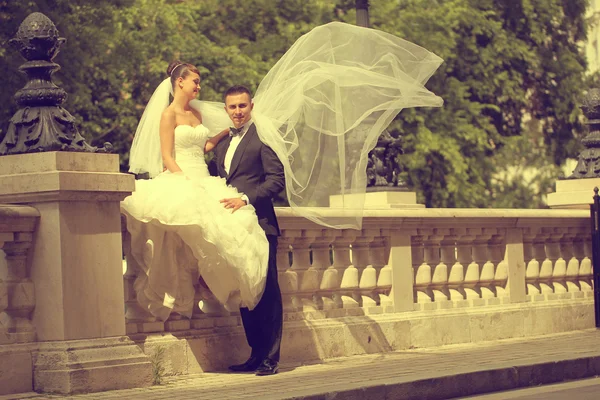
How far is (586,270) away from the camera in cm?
1750

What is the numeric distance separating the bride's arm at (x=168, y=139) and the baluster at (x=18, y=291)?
1.44 meters

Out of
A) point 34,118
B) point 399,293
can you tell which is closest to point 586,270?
point 399,293

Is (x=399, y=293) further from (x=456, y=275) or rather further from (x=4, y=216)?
(x=4, y=216)

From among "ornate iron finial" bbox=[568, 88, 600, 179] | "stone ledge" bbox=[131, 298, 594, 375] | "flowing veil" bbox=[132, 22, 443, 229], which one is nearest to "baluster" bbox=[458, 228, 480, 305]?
"stone ledge" bbox=[131, 298, 594, 375]

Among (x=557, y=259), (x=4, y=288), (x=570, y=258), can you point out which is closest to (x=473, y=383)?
(x=4, y=288)

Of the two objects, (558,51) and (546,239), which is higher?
(558,51)

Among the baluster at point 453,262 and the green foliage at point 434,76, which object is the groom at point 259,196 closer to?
the baluster at point 453,262

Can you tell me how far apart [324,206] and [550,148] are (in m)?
34.1

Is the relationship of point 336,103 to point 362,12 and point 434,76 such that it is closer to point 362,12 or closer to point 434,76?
point 362,12

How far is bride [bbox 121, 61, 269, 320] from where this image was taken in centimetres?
1120

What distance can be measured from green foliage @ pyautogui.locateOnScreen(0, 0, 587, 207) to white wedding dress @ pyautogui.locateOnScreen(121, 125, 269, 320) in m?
18.2

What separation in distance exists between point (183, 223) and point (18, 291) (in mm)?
1343

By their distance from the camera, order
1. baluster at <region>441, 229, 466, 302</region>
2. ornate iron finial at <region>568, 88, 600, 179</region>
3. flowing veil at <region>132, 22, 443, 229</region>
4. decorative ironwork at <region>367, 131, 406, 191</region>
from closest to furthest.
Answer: flowing veil at <region>132, 22, 443, 229</region> < baluster at <region>441, 229, 466, 302</region> < decorative ironwork at <region>367, 131, 406, 191</region> < ornate iron finial at <region>568, 88, 600, 179</region>

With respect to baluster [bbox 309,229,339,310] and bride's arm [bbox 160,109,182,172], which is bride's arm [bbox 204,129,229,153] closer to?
bride's arm [bbox 160,109,182,172]
